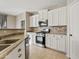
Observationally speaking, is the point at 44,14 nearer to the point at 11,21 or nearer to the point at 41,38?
the point at 41,38

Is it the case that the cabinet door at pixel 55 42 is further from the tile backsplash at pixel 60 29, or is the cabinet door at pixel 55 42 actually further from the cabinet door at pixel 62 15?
the cabinet door at pixel 62 15

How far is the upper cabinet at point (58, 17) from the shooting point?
199 inches

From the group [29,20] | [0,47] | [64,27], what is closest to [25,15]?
[29,20]

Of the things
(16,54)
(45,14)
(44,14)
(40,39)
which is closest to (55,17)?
(45,14)

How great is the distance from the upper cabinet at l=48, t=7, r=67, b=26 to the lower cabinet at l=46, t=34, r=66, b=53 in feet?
2.44

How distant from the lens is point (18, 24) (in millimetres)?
10227

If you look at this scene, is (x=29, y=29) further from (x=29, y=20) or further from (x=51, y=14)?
(x=51, y=14)

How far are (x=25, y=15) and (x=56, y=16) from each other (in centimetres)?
356

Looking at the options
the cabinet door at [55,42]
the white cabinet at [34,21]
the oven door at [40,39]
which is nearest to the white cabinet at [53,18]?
the cabinet door at [55,42]

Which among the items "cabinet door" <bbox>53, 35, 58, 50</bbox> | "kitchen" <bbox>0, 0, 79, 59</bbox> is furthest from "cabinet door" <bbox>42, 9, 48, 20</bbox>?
"cabinet door" <bbox>53, 35, 58, 50</bbox>

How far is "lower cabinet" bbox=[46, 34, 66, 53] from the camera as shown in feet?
15.5

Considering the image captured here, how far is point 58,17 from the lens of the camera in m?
5.45

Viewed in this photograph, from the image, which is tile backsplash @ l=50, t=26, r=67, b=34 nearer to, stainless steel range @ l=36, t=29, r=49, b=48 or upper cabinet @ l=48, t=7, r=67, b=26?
upper cabinet @ l=48, t=7, r=67, b=26

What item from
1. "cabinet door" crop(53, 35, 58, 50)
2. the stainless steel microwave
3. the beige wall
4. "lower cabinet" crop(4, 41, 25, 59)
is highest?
the beige wall
